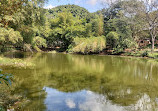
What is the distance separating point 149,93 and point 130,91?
0.69 m

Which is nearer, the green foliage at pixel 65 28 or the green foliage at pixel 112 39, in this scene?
the green foliage at pixel 112 39

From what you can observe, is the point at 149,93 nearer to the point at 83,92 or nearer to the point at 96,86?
the point at 96,86

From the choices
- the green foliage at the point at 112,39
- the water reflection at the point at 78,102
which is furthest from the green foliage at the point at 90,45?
the water reflection at the point at 78,102

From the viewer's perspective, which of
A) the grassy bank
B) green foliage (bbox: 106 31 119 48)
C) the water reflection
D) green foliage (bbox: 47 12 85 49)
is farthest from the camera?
green foliage (bbox: 47 12 85 49)

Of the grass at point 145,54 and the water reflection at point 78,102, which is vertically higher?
the grass at point 145,54

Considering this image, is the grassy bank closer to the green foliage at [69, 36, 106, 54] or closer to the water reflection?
the green foliage at [69, 36, 106, 54]

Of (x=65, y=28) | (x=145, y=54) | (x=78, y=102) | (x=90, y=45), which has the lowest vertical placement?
(x=78, y=102)

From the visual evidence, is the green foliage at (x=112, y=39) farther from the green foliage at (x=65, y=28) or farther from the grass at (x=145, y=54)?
the green foliage at (x=65, y=28)

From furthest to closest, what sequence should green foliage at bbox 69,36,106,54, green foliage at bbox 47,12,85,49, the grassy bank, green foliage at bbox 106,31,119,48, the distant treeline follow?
green foliage at bbox 47,12,85,49 < green foliage at bbox 106,31,119,48 < green foliage at bbox 69,36,106,54 < the distant treeline < the grassy bank

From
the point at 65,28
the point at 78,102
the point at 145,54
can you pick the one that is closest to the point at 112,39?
the point at 145,54

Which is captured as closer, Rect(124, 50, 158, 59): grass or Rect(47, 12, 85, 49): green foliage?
Rect(124, 50, 158, 59): grass

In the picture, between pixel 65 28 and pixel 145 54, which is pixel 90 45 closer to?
pixel 145 54

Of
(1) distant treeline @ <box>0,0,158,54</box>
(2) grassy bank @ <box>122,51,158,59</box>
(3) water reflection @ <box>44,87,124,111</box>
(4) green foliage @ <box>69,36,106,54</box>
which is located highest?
(1) distant treeline @ <box>0,0,158,54</box>

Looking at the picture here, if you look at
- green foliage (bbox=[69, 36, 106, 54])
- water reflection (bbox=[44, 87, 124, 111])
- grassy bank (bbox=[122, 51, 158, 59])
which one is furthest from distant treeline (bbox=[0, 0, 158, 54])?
water reflection (bbox=[44, 87, 124, 111])
